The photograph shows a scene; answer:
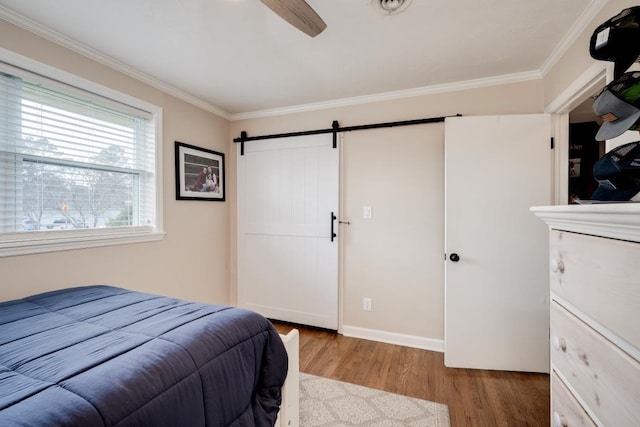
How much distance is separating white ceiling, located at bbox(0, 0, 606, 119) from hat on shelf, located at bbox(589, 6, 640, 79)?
0.87 m

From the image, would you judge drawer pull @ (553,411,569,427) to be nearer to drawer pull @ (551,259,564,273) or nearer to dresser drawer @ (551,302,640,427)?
dresser drawer @ (551,302,640,427)

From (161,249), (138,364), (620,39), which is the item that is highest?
(620,39)

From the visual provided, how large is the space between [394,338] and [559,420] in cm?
177

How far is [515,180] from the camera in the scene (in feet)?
6.93

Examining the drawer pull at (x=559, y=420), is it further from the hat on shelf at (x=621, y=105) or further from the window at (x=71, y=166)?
the window at (x=71, y=166)

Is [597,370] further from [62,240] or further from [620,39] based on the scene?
[62,240]

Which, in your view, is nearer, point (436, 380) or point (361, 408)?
point (361, 408)

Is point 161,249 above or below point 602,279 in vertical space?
below

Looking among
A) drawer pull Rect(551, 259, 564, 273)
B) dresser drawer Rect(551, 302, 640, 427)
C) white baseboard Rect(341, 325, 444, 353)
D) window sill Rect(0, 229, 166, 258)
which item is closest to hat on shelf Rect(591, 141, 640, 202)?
drawer pull Rect(551, 259, 564, 273)

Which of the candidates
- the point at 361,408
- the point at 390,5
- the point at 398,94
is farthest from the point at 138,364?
the point at 398,94

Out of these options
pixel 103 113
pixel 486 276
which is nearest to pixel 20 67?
pixel 103 113

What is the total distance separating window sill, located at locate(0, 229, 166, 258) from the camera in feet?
5.33

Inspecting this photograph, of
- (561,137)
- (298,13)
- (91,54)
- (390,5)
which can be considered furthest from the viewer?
(561,137)

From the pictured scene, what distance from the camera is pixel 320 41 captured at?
185 centimetres
